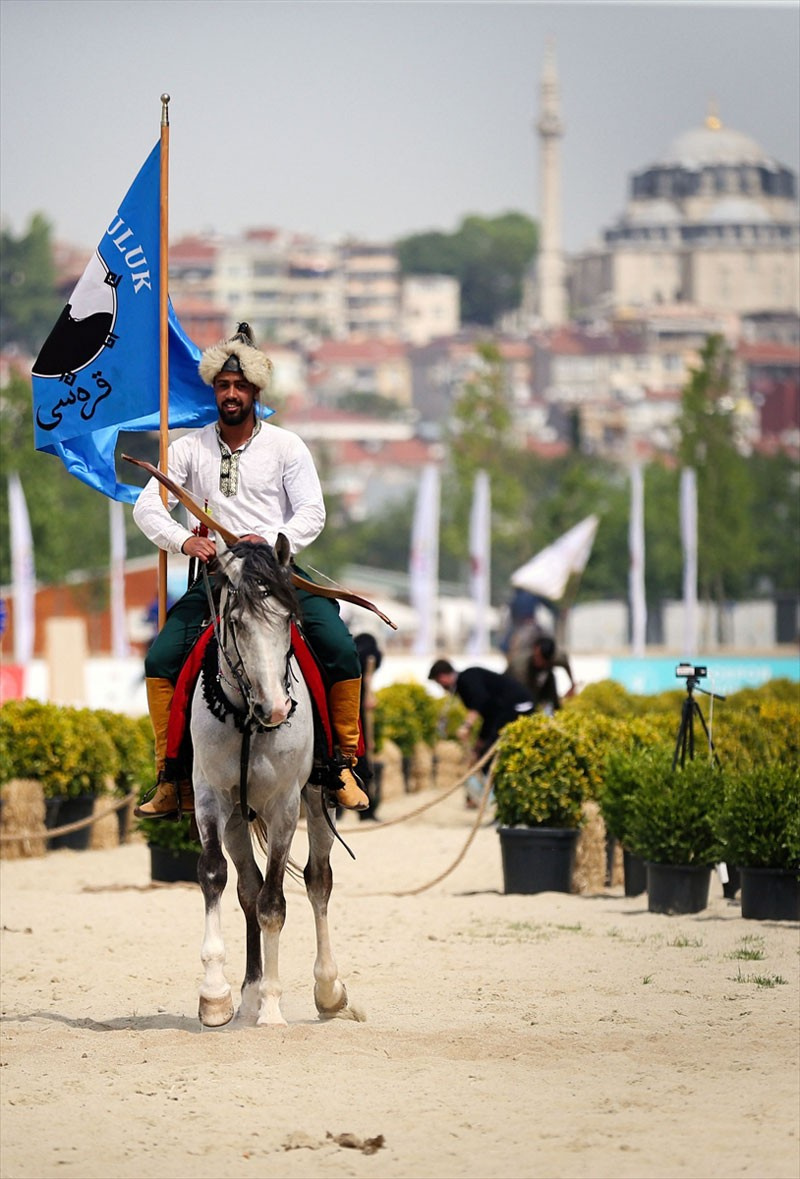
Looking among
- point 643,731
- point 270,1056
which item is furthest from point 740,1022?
point 643,731

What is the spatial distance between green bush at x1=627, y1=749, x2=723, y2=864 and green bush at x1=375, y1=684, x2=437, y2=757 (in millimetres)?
8711

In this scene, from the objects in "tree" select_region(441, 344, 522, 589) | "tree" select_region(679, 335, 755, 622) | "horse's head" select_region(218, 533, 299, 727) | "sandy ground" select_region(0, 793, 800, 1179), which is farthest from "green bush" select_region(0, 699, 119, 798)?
"tree" select_region(441, 344, 522, 589)

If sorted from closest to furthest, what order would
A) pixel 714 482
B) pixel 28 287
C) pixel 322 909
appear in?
pixel 322 909, pixel 714 482, pixel 28 287

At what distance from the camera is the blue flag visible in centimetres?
1059

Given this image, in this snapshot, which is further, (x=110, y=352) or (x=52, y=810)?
(x=52, y=810)

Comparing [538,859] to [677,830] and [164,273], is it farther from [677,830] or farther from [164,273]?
[164,273]

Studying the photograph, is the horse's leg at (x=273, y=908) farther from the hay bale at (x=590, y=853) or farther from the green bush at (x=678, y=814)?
the hay bale at (x=590, y=853)

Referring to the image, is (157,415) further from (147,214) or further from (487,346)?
(487,346)

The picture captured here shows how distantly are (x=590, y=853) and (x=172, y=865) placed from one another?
8.43ft

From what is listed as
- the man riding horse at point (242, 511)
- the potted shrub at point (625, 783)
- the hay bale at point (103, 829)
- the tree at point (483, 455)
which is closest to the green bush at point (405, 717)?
the hay bale at point (103, 829)

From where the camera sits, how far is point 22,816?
51.9 feet

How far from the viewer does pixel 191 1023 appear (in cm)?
927

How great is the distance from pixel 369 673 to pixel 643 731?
4.76 metres

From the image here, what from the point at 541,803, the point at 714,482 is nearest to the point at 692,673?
the point at 541,803
